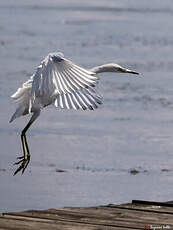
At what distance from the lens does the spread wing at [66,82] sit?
22.4 feet

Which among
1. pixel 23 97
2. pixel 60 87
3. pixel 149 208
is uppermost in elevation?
pixel 60 87

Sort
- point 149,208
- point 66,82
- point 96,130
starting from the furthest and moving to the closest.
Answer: point 96,130
point 66,82
point 149,208

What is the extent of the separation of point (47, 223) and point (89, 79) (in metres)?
1.38

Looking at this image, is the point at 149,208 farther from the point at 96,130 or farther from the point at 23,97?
the point at 96,130

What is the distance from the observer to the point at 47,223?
5918 mm

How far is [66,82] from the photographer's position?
692 cm

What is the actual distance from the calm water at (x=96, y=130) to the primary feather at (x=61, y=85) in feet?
3.16

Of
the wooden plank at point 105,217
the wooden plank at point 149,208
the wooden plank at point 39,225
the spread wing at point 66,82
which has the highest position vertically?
the spread wing at point 66,82

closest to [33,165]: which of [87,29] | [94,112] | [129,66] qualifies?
[94,112]

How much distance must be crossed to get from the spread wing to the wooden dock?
3.36 ft

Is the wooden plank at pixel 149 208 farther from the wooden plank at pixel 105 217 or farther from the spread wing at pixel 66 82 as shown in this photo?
the spread wing at pixel 66 82

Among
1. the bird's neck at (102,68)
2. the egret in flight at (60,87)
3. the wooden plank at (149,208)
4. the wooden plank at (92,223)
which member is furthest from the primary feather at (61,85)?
the wooden plank at (92,223)

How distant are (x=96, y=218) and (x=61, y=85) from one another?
1313mm

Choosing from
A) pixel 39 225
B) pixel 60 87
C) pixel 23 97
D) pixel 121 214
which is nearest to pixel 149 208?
pixel 121 214
